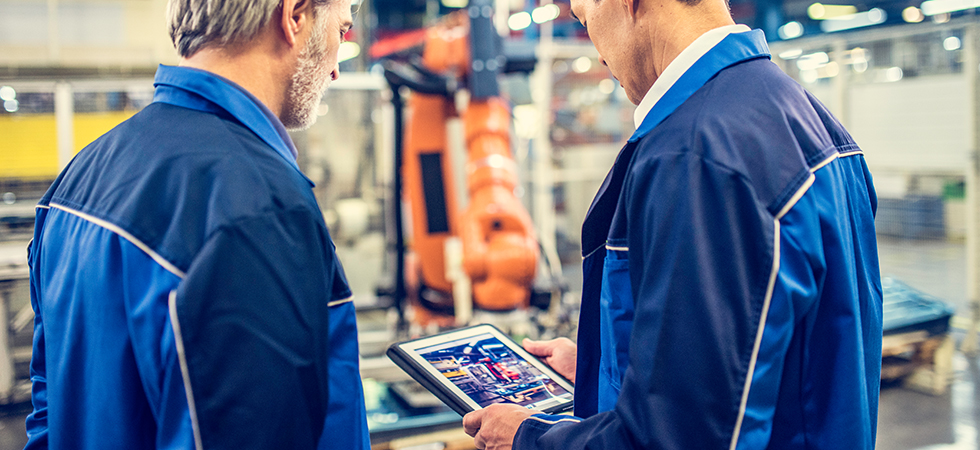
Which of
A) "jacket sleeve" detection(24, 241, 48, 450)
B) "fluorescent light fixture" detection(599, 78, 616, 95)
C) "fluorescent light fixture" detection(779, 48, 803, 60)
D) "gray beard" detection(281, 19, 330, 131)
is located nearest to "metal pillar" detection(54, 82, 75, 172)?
"jacket sleeve" detection(24, 241, 48, 450)

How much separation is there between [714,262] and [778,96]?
0.34m

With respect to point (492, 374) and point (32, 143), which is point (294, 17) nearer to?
point (492, 374)

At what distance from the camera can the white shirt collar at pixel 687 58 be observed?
116 centimetres

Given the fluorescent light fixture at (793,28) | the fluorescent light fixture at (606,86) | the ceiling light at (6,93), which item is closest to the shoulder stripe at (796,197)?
the ceiling light at (6,93)

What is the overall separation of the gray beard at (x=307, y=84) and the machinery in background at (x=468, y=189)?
270 centimetres

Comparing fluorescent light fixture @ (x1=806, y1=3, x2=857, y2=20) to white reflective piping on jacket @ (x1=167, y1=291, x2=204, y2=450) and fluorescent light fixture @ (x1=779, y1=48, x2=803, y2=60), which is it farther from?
white reflective piping on jacket @ (x1=167, y1=291, x2=204, y2=450)

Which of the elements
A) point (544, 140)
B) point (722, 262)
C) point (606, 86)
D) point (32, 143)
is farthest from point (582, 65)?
point (722, 262)

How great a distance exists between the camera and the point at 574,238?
10.8 metres

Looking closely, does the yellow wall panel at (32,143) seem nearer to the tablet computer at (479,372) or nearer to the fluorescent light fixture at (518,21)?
the tablet computer at (479,372)

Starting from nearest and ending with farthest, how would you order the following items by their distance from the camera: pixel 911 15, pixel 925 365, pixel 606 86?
pixel 925 365 → pixel 606 86 → pixel 911 15

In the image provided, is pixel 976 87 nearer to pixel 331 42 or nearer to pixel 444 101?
pixel 444 101

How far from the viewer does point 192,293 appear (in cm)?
90

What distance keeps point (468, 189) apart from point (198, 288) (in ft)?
12.0

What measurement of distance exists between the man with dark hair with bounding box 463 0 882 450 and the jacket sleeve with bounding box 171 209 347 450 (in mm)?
482
